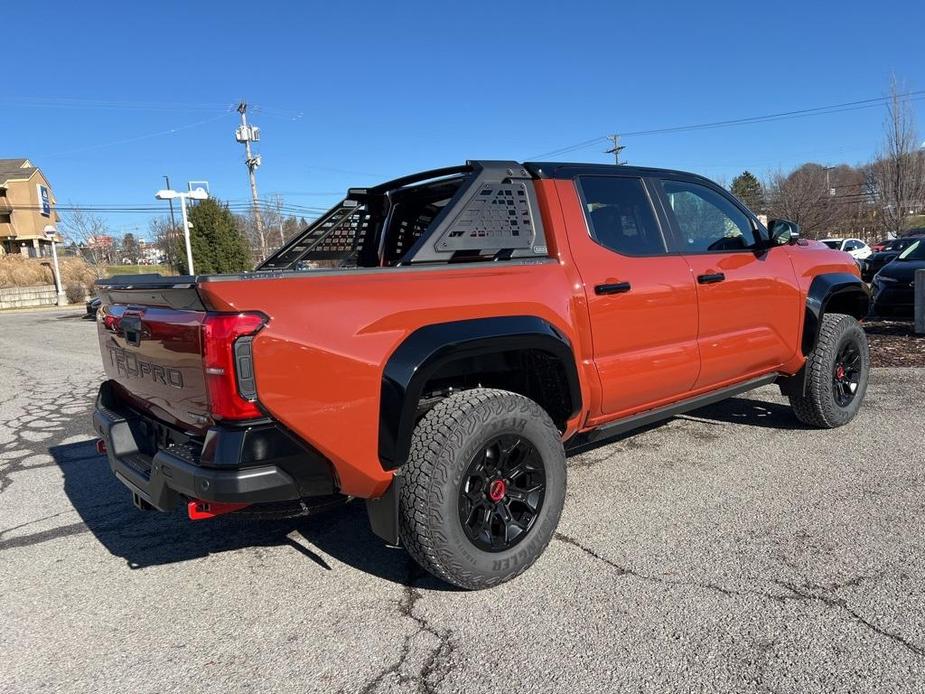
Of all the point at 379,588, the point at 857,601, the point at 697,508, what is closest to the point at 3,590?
the point at 379,588

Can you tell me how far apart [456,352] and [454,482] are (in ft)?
1.80

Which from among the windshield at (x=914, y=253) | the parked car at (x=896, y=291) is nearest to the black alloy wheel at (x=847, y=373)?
the parked car at (x=896, y=291)

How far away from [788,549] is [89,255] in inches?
2007

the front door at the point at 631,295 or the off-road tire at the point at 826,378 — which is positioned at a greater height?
the front door at the point at 631,295

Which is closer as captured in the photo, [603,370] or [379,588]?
[379,588]

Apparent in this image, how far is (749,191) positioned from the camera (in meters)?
54.5

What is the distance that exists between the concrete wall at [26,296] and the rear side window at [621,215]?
114ft

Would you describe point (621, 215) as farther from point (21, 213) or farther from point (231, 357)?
point (21, 213)

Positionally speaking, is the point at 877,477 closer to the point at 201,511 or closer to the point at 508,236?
the point at 508,236

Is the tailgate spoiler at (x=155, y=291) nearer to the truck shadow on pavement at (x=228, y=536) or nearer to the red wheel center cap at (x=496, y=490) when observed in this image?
the truck shadow on pavement at (x=228, y=536)

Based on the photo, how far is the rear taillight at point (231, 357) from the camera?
7.54 ft

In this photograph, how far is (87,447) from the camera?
5.61 m

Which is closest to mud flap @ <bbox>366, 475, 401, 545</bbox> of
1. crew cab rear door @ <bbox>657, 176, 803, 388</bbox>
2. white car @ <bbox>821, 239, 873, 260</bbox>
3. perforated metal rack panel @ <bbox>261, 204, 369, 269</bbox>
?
crew cab rear door @ <bbox>657, 176, 803, 388</bbox>

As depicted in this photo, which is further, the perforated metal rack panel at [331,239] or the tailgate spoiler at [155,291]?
the perforated metal rack panel at [331,239]
